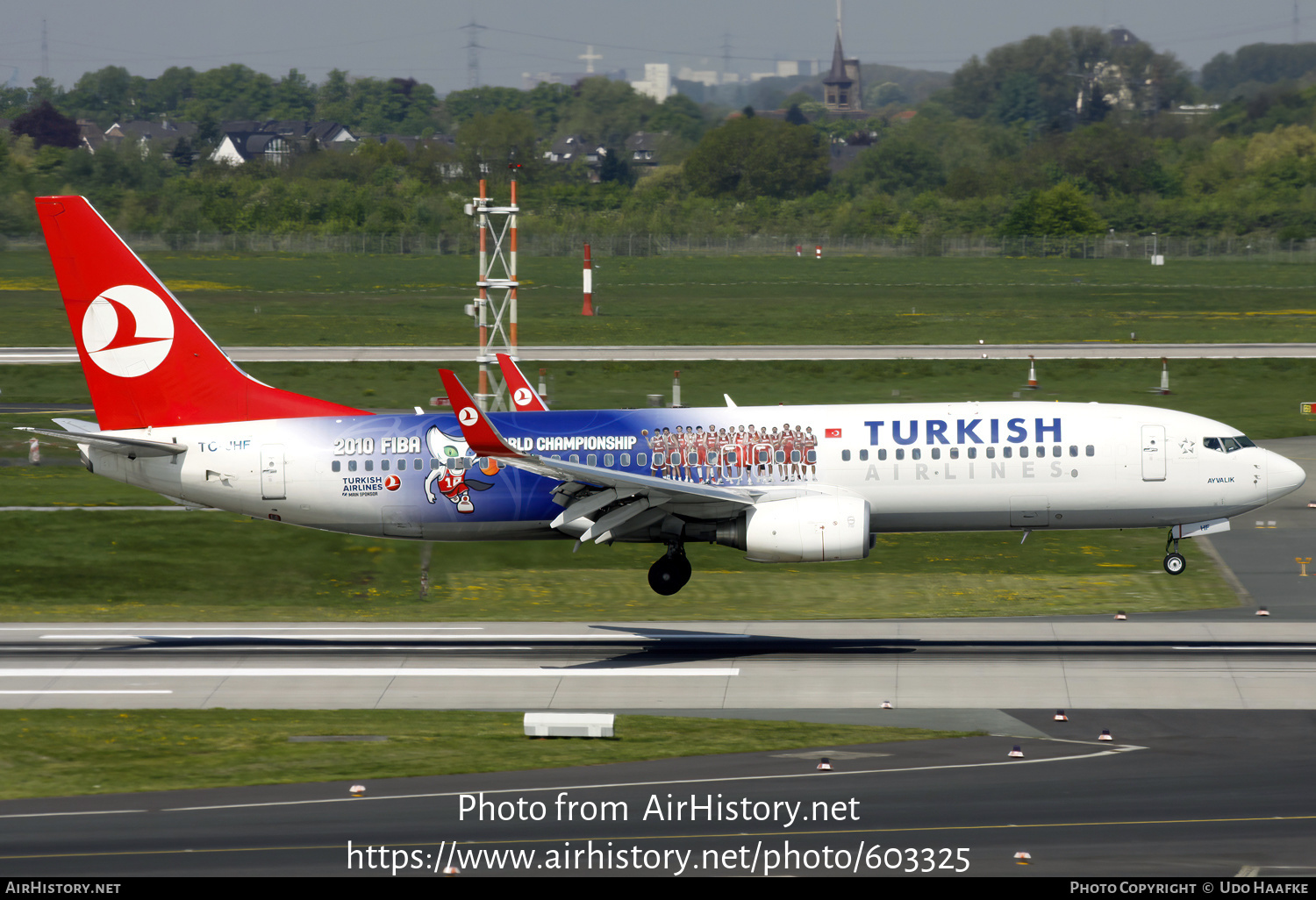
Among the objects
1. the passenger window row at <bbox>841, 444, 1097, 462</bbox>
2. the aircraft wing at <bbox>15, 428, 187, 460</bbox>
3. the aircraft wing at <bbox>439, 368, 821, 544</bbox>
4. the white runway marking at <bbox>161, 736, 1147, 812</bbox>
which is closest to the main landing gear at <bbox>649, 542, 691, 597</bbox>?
the aircraft wing at <bbox>439, 368, 821, 544</bbox>

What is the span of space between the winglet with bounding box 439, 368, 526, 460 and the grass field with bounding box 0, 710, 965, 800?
6.62 meters

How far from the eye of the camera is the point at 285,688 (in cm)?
3366

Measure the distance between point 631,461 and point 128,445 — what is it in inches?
526

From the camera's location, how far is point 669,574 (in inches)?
1614

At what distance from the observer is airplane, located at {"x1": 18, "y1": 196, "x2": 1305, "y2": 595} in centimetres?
3834

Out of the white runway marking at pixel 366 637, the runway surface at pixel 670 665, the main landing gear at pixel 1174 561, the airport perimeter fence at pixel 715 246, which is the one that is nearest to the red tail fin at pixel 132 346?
the white runway marking at pixel 366 637

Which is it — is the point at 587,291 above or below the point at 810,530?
above

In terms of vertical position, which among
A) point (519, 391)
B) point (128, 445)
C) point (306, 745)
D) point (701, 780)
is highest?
point (519, 391)

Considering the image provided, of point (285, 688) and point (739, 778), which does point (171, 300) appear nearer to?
point (285, 688)

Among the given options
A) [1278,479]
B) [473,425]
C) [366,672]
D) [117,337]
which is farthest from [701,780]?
Result: [117,337]

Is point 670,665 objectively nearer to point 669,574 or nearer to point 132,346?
point 669,574

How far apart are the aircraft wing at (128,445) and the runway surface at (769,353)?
144 feet

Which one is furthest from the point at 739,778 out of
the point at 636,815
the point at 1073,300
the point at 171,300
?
the point at 1073,300

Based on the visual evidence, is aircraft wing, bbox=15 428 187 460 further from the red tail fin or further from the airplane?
the red tail fin
